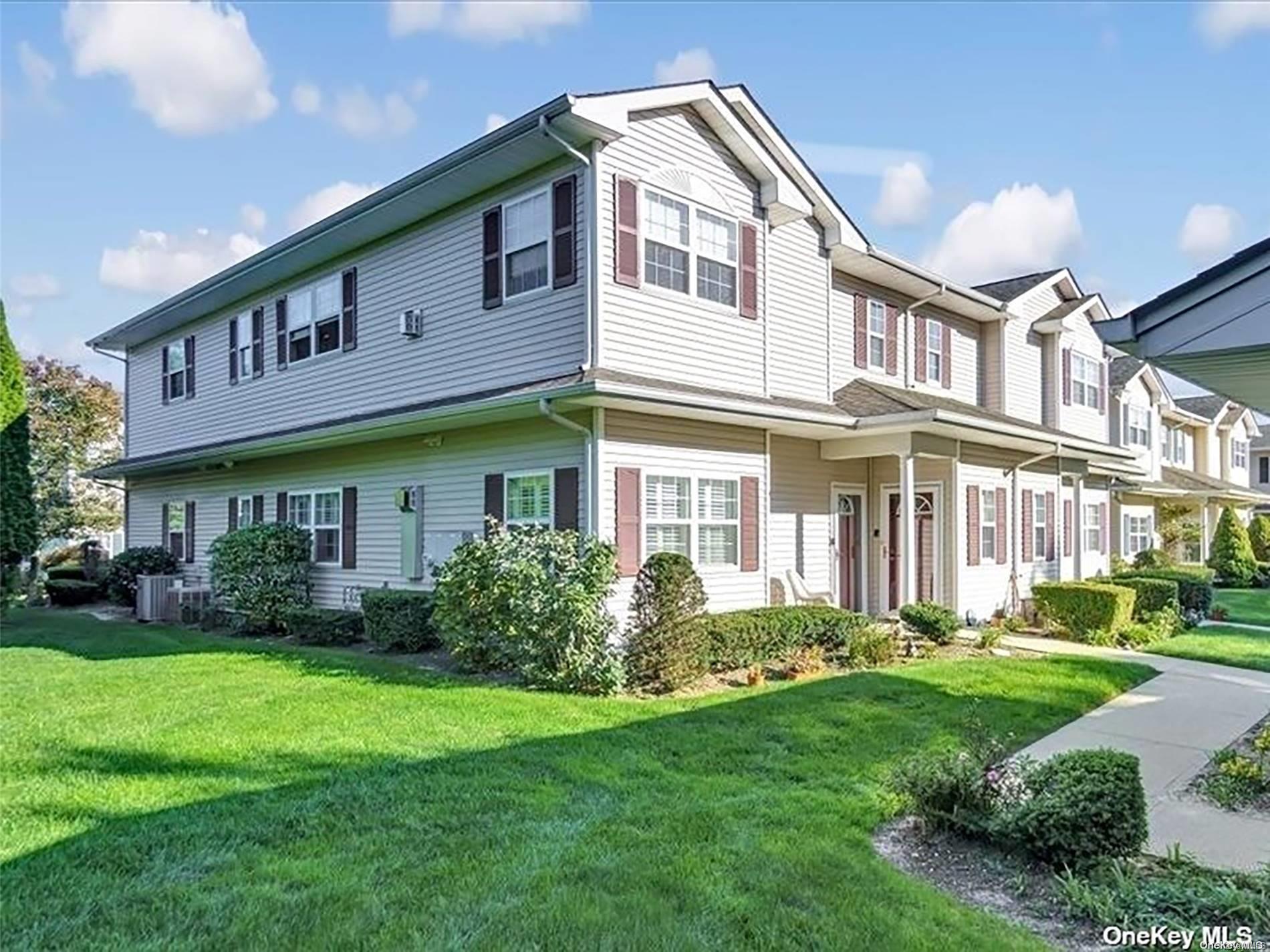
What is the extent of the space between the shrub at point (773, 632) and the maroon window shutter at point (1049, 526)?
A: 743 centimetres

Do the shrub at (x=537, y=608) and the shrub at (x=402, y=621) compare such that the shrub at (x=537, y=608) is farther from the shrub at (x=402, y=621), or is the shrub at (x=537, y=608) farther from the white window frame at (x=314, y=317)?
→ the white window frame at (x=314, y=317)

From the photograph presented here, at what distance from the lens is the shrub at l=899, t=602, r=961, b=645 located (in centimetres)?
1245

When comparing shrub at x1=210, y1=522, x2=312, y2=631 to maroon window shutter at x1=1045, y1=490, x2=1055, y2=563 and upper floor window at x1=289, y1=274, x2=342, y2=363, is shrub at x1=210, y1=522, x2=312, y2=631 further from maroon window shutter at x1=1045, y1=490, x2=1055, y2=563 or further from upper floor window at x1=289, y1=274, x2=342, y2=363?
maroon window shutter at x1=1045, y1=490, x2=1055, y2=563

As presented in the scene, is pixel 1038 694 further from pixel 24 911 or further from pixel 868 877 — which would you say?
pixel 24 911

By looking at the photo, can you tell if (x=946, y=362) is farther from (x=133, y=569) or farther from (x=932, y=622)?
(x=133, y=569)

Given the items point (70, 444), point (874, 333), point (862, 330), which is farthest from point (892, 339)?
point (70, 444)

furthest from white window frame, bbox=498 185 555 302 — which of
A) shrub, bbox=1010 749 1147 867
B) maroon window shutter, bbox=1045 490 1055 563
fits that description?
maroon window shutter, bbox=1045 490 1055 563

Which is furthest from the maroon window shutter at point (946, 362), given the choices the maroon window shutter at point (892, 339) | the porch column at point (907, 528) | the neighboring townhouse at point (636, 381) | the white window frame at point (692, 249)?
the white window frame at point (692, 249)

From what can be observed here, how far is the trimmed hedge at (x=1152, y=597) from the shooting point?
49.8 ft

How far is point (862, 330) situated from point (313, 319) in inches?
379

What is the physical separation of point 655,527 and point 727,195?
473 centimetres

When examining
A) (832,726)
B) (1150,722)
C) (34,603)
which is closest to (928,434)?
(1150,722)

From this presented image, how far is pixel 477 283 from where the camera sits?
39.2ft

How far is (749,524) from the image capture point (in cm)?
1212
